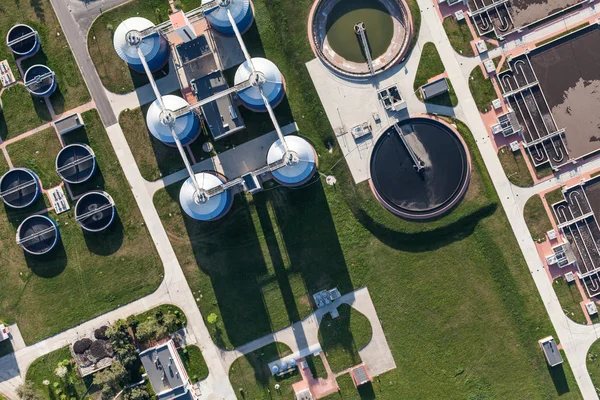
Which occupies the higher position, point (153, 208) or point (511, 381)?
point (153, 208)

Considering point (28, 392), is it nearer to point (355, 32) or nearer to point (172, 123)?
point (172, 123)

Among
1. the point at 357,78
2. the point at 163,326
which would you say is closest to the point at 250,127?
the point at 357,78

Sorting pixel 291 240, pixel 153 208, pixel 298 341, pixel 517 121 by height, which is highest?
pixel 153 208

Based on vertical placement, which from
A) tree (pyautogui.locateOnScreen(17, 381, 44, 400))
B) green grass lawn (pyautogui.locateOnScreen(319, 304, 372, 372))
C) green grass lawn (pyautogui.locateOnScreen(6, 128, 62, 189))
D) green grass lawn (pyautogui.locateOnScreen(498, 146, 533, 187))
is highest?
green grass lawn (pyautogui.locateOnScreen(6, 128, 62, 189))

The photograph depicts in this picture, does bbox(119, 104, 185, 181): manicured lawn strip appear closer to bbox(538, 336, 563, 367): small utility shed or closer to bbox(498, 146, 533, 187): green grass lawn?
bbox(498, 146, 533, 187): green grass lawn

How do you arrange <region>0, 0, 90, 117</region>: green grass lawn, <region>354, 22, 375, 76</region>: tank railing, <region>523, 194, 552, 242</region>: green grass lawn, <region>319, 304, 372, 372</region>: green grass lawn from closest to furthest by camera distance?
<region>354, 22, 375, 76</region>: tank railing < <region>523, 194, 552, 242</region>: green grass lawn < <region>319, 304, 372, 372</region>: green grass lawn < <region>0, 0, 90, 117</region>: green grass lawn

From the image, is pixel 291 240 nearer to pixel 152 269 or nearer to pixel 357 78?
pixel 152 269

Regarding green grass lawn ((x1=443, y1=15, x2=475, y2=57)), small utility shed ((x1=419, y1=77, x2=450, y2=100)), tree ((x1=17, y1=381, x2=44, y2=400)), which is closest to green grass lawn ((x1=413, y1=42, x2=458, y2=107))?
small utility shed ((x1=419, y1=77, x2=450, y2=100))

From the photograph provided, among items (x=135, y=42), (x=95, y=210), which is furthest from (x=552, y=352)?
(x=135, y=42)
